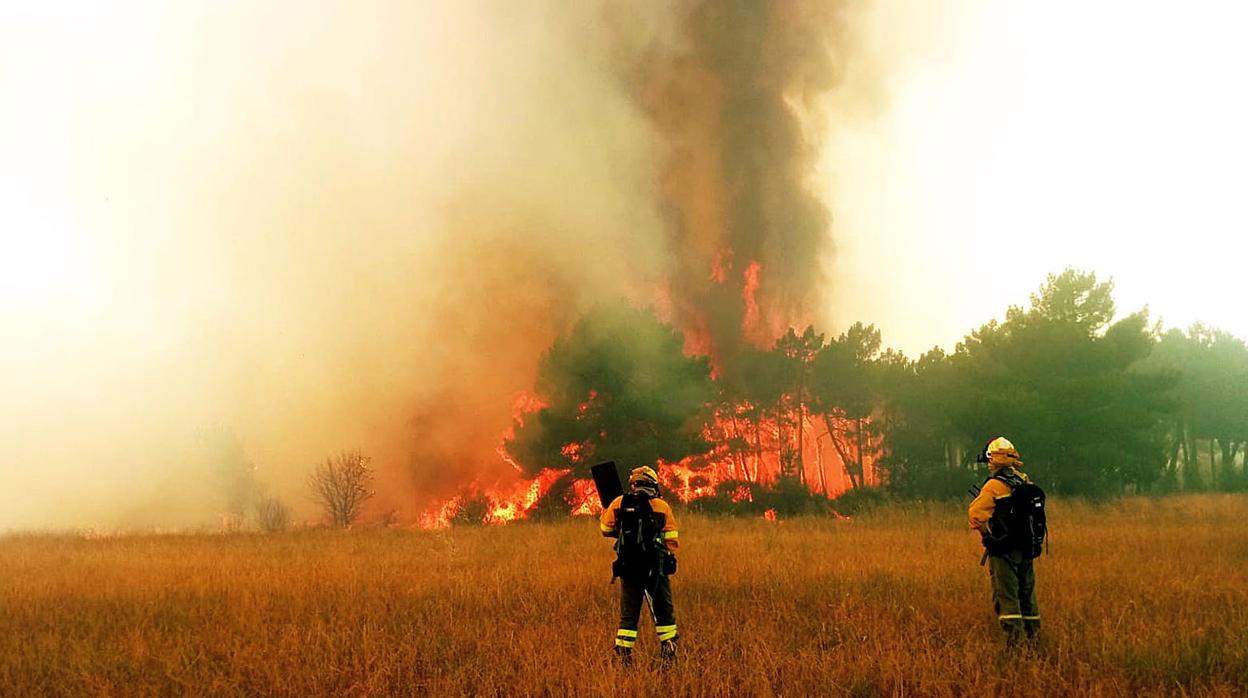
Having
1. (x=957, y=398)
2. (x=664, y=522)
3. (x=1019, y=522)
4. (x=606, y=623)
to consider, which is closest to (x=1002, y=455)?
(x=1019, y=522)

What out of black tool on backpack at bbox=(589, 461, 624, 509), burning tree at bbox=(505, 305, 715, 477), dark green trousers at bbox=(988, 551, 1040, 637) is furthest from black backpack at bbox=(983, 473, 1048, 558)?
burning tree at bbox=(505, 305, 715, 477)

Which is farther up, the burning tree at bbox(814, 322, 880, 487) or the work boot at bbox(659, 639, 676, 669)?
the burning tree at bbox(814, 322, 880, 487)

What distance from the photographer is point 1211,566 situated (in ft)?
41.5

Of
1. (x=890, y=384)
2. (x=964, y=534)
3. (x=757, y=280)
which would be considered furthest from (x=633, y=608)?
(x=757, y=280)

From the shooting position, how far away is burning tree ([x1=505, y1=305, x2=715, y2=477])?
2905 centimetres

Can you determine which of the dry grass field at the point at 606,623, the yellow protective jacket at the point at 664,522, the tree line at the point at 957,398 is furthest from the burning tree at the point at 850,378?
the yellow protective jacket at the point at 664,522

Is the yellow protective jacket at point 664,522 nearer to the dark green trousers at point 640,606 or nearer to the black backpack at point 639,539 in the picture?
the black backpack at point 639,539

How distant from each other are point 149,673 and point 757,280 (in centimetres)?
4874

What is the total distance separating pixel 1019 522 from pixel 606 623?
15.7 ft

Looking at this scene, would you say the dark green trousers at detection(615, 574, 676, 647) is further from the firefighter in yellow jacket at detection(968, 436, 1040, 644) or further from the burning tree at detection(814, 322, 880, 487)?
the burning tree at detection(814, 322, 880, 487)

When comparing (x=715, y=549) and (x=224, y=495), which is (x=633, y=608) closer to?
(x=715, y=549)

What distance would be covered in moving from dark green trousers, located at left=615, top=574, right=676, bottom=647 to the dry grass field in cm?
28

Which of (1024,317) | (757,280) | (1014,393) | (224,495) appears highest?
(757,280)

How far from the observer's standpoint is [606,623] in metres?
8.95
